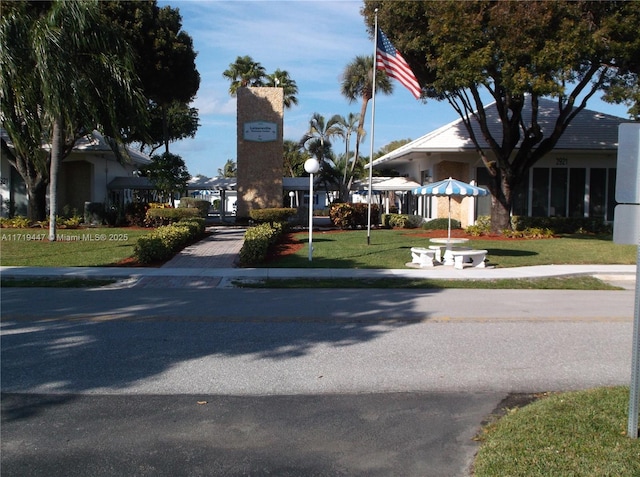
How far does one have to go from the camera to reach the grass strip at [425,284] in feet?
45.9

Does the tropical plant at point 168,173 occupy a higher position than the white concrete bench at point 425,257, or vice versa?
the tropical plant at point 168,173

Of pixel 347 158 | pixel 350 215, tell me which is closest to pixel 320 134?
pixel 347 158

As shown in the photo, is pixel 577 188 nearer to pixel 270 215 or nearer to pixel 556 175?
pixel 556 175

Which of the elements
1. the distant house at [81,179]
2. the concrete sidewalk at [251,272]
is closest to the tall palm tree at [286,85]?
the distant house at [81,179]

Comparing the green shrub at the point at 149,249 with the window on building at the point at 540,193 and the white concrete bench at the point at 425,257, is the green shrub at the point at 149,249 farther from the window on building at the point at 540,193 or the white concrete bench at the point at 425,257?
the window on building at the point at 540,193

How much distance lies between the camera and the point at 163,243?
17406mm

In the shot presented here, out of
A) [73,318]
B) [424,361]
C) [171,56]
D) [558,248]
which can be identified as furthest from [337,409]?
[171,56]

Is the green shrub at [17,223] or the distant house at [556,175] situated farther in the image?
the distant house at [556,175]

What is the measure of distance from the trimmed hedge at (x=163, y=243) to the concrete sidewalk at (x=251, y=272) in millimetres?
413

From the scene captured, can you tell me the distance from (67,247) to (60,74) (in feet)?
19.0

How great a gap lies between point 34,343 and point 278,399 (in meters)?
3.79

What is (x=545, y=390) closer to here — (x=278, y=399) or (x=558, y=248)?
(x=278, y=399)

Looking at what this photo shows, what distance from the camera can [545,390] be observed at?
6.39 meters

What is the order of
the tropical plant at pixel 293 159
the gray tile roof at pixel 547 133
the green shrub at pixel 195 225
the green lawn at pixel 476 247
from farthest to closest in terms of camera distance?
1. the tropical plant at pixel 293 159
2. the gray tile roof at pixel 547 133
3. the green shrub at pixel 195 225
4. the green lawn at pixel 476 247
